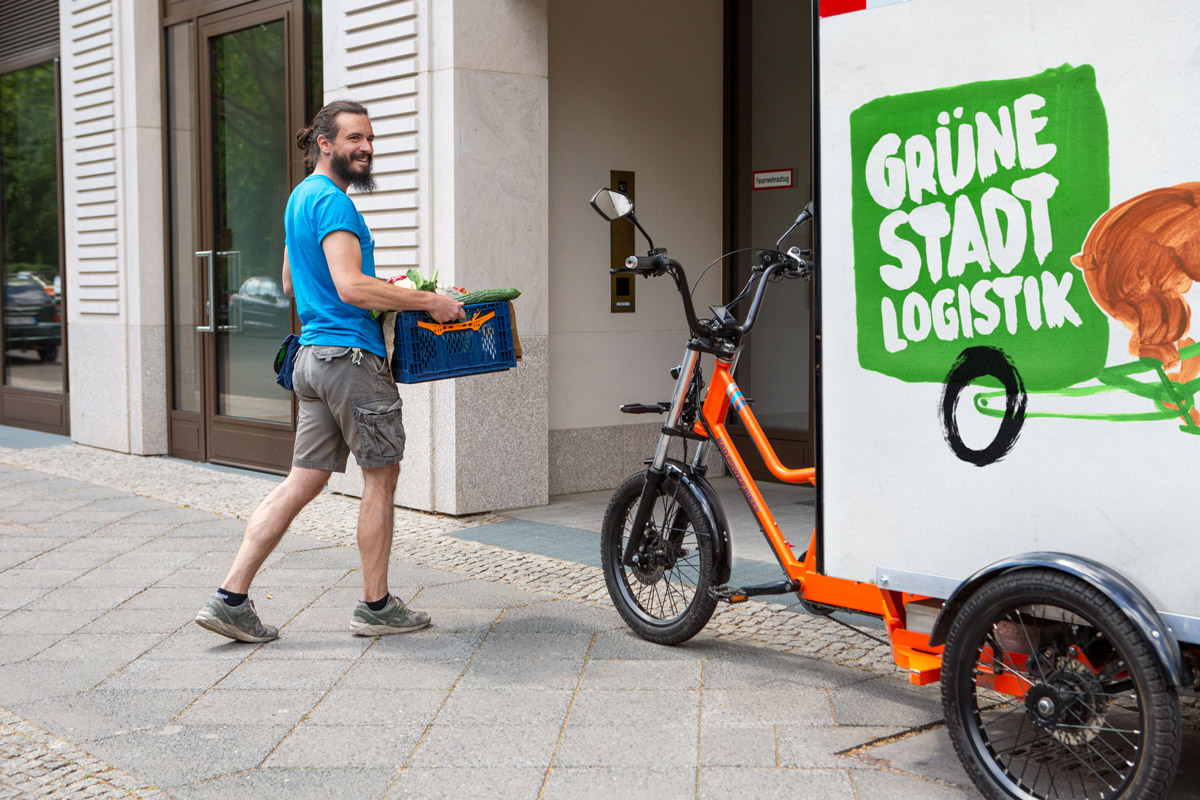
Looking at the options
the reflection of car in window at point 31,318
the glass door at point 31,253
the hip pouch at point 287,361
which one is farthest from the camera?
the reflection of car in window at point 31,318

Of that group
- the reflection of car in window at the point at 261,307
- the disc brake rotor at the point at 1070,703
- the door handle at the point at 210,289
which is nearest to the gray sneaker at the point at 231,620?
the disc brake rotor at the point at 1070,703

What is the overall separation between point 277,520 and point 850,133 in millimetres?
2565

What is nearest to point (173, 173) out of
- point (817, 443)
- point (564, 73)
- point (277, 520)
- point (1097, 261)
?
point (564, 73)

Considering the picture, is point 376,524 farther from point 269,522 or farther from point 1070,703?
point 1070,703

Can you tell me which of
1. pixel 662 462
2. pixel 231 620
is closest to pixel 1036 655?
pixel 662 462

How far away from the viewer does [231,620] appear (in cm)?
483

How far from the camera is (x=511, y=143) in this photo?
24.5 ft

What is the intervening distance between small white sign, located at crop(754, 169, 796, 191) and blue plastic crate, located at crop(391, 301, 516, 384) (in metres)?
3.97

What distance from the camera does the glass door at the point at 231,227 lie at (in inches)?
357

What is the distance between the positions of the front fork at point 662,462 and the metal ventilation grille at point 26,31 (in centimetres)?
921

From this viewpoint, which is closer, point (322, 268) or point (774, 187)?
point (322, 268)

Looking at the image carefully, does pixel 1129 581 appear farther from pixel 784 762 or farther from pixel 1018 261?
pixel 784 762

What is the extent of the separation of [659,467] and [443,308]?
3.26 feet

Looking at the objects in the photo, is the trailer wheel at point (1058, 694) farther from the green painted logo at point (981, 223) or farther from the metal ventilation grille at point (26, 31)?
the metal ventilation grille at point (26, 31)
